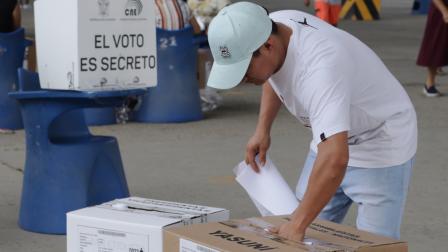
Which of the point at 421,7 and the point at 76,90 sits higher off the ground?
the point at 76,90

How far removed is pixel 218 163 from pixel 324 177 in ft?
14.5

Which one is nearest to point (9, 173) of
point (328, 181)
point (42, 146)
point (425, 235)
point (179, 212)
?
point (42, 146)

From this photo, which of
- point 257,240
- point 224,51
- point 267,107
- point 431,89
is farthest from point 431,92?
point 257,240

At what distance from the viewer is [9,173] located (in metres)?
7.19

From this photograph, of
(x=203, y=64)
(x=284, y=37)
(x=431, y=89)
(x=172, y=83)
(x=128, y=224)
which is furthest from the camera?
(x=431, y=89)

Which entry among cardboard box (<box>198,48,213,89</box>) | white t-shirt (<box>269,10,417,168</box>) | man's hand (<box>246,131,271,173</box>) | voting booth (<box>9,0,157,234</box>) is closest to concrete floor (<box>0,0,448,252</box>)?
voting booth (<box>9,0,157,234</box>)

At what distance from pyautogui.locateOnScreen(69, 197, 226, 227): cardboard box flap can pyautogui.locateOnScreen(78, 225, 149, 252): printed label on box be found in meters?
0.05

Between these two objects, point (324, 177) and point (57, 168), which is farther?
point (57, 168)

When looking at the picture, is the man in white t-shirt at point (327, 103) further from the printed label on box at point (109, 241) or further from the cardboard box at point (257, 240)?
the printed label on box at point (109, 241)

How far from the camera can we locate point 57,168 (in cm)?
557

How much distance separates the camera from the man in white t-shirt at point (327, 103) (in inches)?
126

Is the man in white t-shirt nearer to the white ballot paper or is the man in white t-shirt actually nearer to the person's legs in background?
the white ballot paper

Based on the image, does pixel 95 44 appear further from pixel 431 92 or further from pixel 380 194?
A: pixel 431 92

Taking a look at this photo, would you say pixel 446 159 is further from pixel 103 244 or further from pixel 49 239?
pixel 103 244
